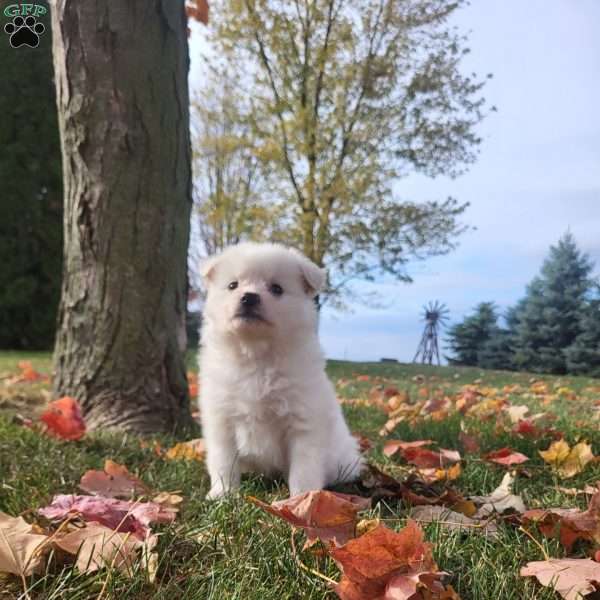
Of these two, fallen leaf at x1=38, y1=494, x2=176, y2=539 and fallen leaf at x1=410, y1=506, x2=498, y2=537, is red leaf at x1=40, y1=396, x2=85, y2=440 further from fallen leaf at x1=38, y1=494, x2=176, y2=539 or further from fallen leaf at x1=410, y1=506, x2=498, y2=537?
fallen leaf at x1=410, y1=506, x2=498, y2=537

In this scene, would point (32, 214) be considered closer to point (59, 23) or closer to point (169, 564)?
point (59, 23)

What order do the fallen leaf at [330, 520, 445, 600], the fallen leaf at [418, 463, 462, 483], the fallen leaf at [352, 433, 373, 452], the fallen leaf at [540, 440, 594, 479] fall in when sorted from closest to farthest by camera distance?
1. the fallen leaf at [330, 520, 445, 600]
2. the fallen leaf at [418, 463, 462, 483]
3. the fallen leaf at [540, 440, 594, 479]
4. the fallen leaf at [352, 433, 373, 452]

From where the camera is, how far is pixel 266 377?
226cm

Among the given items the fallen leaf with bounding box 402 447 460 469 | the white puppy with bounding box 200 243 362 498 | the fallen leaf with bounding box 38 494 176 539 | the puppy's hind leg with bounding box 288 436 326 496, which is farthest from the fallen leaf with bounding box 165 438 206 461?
the fallen leaf with bounding box 38 494 176 539

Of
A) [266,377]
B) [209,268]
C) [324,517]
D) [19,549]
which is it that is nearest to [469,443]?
[266,377]

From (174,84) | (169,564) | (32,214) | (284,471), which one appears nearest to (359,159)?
(32,214)

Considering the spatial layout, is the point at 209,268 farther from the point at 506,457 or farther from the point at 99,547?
the point at 506,457

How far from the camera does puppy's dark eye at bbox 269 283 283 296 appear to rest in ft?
7.48

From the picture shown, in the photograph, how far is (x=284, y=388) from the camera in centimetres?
224

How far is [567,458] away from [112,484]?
1.78 m

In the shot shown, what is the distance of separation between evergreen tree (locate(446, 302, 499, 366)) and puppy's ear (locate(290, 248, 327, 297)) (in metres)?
10.8

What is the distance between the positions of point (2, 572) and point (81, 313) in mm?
2146

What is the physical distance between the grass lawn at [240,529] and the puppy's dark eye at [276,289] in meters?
0.71

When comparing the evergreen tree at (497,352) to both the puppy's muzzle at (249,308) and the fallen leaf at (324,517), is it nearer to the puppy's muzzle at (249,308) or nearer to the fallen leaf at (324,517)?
the puppy's muzzle at (249,308)
